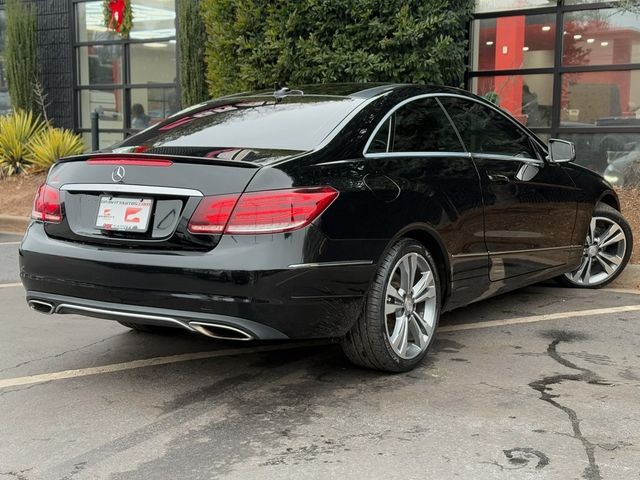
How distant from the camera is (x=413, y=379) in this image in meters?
4.09

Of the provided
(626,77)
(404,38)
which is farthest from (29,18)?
(626,77)

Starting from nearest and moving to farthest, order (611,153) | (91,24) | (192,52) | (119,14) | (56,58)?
(611,153) → (192,52) → (119,14) → (91,24) → (56,58)

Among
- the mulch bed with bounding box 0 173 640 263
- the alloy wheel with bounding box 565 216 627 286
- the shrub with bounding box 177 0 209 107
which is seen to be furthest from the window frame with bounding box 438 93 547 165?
the shrub with bounding box 177 0 209 107

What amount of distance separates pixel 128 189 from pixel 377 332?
1.38 m

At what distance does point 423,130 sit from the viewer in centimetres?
452

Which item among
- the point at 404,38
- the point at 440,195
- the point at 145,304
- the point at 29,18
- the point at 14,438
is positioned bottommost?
the point at 14,438

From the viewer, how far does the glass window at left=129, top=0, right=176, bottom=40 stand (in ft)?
46.4

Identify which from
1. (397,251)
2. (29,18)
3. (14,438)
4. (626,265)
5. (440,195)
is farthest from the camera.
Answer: (29,18)

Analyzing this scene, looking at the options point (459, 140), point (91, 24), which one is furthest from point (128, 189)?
point (91, 24)

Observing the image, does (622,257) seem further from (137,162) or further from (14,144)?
(14,144)

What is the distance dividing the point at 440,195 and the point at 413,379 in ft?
3.29

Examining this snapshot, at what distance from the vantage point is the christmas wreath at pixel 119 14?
45.9 ft

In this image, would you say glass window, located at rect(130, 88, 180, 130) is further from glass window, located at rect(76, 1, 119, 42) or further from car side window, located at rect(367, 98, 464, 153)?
car side window, located at rect(367, 98, 464, 153)

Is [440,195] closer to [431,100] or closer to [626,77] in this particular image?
[431,100]
